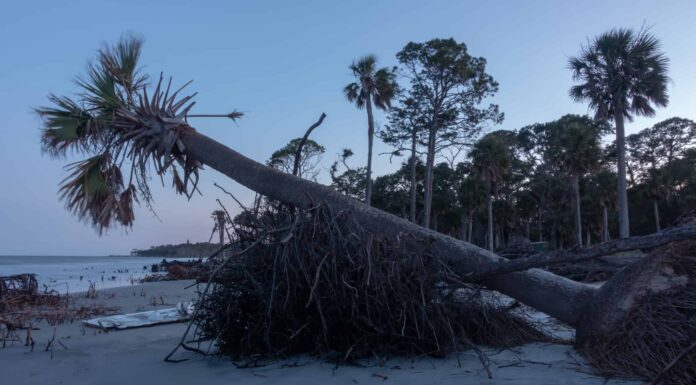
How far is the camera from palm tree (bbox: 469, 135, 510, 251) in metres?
31.4

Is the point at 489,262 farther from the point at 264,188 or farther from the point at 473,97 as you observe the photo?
the point at 473,97

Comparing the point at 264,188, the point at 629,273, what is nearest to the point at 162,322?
the point at 264,188

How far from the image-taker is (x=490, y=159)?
32.1 m

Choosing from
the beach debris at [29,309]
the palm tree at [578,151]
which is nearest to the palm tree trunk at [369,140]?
the palm tree at [578,151]

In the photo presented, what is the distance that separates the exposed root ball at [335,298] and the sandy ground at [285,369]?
0.56 feet

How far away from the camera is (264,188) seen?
588 centimetres

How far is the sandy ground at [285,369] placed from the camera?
141 inches

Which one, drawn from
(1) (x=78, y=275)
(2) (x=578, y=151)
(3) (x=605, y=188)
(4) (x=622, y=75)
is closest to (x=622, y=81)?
(4) (x=622, y=75)

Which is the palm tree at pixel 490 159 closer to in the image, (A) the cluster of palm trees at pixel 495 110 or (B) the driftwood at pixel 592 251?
(A) the cluster of palm trees at pixel 495 110

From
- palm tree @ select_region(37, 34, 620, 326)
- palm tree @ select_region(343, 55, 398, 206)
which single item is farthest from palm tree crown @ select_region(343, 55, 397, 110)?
palm tree @ select_region(37, 34, 620, 326)

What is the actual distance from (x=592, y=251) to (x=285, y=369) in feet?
8.86

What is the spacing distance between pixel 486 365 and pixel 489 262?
4.26 ft

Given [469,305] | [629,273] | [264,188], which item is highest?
[264,188]

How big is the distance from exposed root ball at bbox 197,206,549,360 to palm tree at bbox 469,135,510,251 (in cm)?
2701
